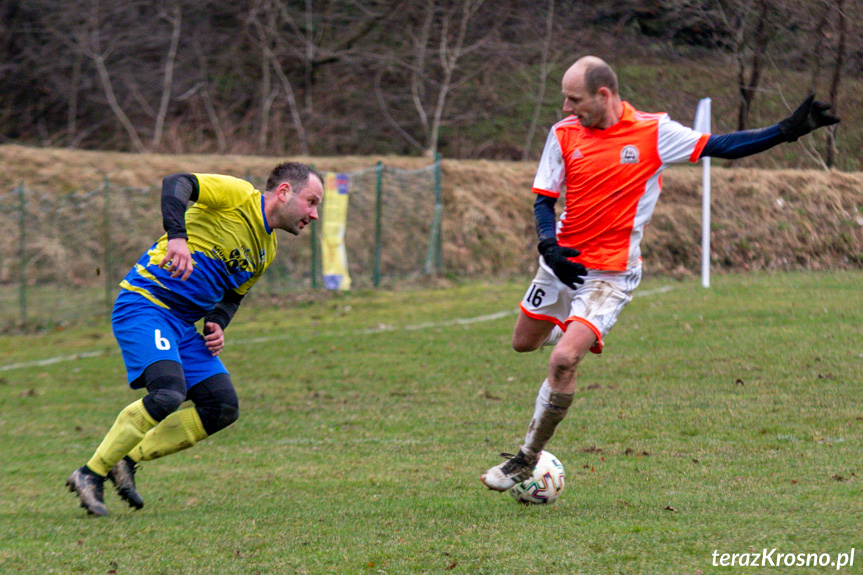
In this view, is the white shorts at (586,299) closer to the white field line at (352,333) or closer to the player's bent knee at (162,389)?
the player's bent knee at (162,389)

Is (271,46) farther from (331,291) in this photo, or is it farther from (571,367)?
(571,367)

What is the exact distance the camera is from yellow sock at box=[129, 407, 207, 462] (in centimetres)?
552

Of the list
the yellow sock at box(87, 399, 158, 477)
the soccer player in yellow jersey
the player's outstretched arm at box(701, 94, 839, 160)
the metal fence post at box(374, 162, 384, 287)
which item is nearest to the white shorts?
the player's outstretched arm at box(701, 94, 839, 160)

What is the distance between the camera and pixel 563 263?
16.9 ft

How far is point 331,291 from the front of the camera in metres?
18.5

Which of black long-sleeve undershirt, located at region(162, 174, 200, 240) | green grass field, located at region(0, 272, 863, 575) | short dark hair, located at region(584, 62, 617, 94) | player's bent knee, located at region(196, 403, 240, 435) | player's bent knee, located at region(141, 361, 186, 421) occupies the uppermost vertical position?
short dark hair, located at region(584, 62, 617, 94)

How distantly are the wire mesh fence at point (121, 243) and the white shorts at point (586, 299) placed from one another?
515 inches

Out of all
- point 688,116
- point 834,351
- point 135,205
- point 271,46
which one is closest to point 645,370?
point 834,351

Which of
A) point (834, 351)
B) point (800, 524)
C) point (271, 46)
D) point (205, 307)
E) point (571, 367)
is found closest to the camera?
point (800, 524)

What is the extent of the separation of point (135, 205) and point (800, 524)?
17.1 meters

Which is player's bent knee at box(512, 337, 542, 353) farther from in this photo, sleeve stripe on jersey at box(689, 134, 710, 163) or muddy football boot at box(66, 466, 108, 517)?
muddy football boot at box(66, 466, 108, 517)

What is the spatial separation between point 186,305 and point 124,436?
85 centimetres

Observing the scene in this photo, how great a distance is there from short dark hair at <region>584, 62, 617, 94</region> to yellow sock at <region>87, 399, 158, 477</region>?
10.3 feet

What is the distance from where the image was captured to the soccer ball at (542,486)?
16.4 feet
